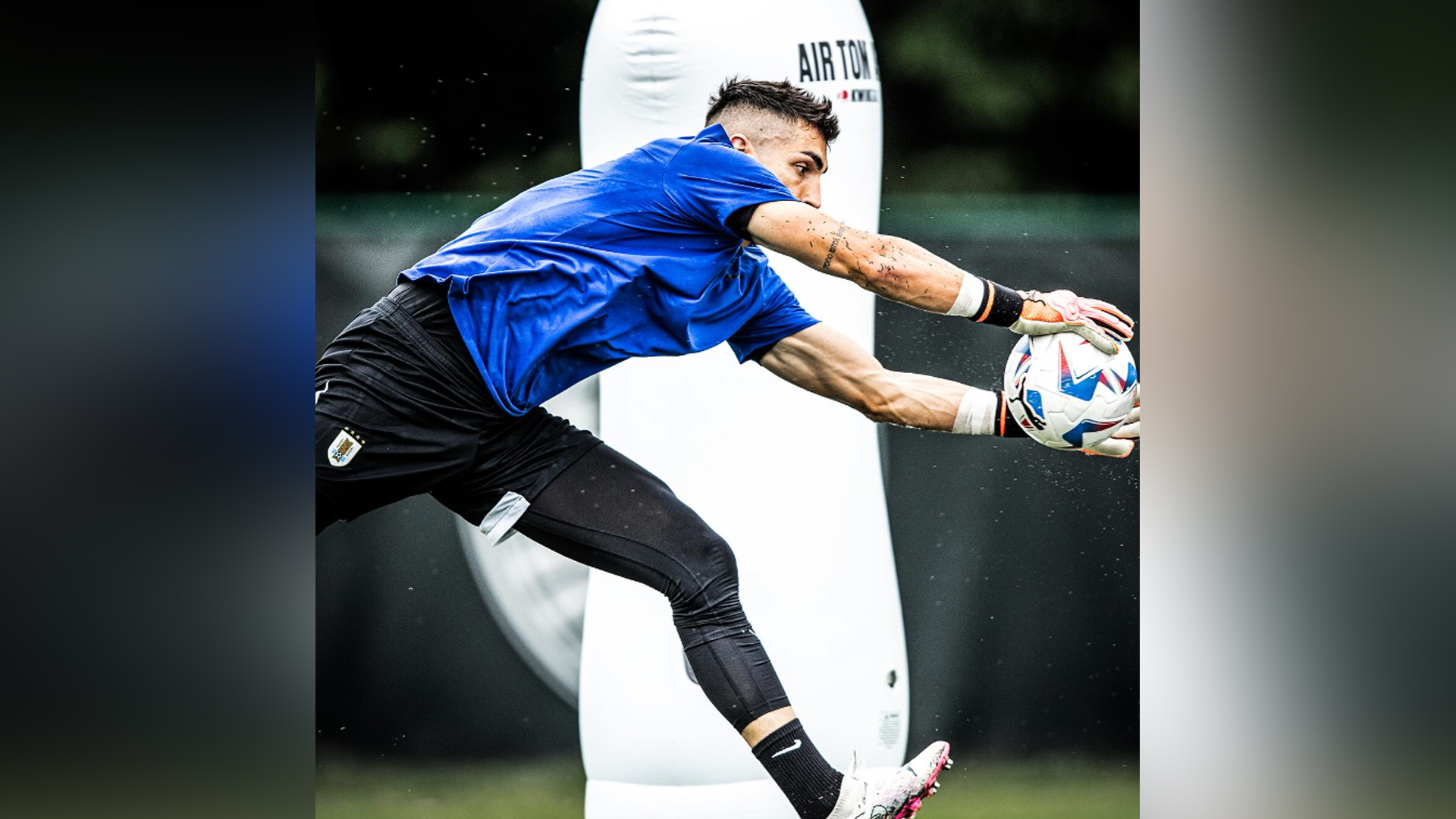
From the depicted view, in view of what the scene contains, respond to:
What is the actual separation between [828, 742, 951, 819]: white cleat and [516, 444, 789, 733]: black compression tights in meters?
0.26

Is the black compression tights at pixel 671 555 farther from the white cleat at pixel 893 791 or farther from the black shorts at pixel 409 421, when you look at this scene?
the white cleat at pixel 893 791

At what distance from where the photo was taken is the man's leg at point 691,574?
3211 mm

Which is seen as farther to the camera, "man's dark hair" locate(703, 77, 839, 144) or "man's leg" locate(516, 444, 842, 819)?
"man's dark hair" locate(703, 77, 839, 144)

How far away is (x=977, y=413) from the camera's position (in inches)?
136

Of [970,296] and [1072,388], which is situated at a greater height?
[970,296]

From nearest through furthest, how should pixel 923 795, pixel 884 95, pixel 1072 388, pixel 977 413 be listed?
1. pixel 1072 388
2. pixel 923 795
3. pixel 977 413
4. pixel 884 95

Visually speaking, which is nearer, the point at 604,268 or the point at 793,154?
the point at 604,268

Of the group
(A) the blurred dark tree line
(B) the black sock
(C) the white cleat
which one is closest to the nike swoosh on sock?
(B) the black sock

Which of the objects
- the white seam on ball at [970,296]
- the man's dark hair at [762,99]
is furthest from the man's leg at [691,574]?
the man's dark hair at [762,99]

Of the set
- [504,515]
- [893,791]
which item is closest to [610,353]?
A: [504,515]

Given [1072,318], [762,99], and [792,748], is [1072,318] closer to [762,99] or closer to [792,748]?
[762,99]

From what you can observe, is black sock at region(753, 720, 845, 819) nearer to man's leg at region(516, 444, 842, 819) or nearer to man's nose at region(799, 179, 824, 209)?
man's leg at region(516, 444, 842, 819)

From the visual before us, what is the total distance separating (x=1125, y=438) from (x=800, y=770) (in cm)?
110

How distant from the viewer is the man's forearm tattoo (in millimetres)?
3215
